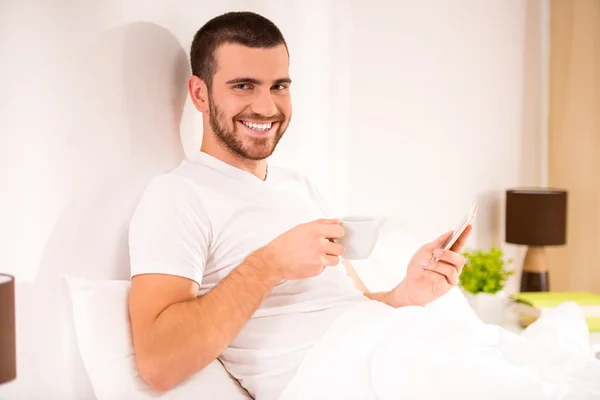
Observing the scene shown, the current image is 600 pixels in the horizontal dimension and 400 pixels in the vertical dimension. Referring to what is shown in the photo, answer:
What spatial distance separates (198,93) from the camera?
1.60 meters

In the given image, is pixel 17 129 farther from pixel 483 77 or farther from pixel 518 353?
pixel 483 77

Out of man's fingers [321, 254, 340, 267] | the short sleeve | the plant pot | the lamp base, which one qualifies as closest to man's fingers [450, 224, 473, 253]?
man's fingers [321, 254, 340, 267]

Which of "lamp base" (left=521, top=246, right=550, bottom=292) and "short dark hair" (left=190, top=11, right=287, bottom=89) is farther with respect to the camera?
"lamp base" (left=521, top=246, right=550, bottom=292)

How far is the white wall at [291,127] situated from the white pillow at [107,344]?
0.09 metres

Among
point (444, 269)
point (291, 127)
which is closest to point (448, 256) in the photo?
point (444, 269)

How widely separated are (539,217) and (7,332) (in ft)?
7.66

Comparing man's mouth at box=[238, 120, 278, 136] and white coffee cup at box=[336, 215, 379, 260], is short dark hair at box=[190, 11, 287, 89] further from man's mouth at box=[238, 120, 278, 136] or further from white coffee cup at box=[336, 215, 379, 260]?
white coffee cup at box=[336, 215, 379, 260]

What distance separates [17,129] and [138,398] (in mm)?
584

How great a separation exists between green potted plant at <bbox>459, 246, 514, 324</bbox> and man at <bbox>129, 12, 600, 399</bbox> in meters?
0.76

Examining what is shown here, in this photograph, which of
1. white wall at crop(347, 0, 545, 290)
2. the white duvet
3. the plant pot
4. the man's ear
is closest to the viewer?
the white duvet

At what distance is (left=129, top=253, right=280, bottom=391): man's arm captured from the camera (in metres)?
1.23

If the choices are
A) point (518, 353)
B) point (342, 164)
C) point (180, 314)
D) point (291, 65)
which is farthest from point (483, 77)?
point (180, 314)

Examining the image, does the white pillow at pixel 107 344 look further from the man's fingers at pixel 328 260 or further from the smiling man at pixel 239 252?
the man's fingers at pixel 328 260

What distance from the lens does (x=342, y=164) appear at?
7.90 ft
